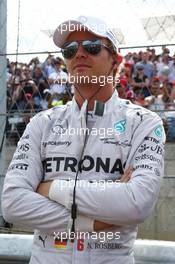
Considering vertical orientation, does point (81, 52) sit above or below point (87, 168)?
above

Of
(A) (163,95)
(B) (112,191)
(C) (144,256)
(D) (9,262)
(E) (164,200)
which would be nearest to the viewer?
(B) (112,191)

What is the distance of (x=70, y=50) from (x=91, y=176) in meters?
0.44

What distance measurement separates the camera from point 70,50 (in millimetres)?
1979

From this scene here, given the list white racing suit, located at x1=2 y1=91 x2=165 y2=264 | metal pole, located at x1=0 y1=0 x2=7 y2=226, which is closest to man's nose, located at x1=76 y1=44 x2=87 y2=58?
white racing suit, located at x1=2 y1=91 x2=165 y2=264

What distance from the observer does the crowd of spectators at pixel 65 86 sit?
144 inches

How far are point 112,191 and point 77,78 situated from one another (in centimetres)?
41

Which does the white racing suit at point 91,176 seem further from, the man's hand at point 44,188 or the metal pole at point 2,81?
the metal pole at point 2,81

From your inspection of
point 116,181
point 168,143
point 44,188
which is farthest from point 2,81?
point 116,181

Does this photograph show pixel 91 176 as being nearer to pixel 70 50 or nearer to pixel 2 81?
pixel 70 50

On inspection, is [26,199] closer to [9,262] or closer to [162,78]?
[9,262]

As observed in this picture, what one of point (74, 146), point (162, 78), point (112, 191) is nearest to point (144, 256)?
point (112, 191)

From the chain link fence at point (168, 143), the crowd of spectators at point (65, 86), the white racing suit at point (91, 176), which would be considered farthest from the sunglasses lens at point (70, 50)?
the crowd of spectators at point (65, 86)

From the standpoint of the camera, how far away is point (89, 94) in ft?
6.48

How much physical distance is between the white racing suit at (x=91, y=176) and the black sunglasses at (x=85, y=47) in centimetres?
16
